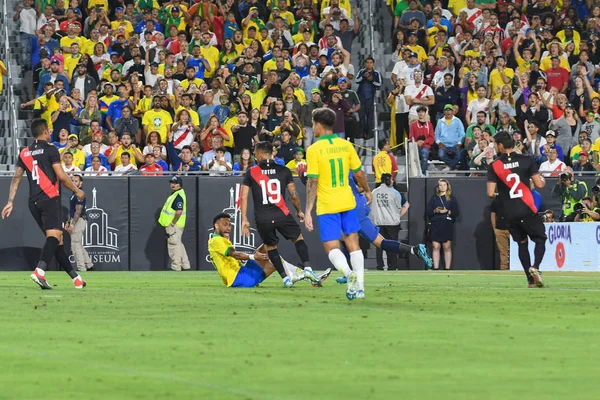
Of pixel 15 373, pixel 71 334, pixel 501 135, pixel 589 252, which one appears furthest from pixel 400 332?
pixel 589 252

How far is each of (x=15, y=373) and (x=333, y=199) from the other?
23.1 ft

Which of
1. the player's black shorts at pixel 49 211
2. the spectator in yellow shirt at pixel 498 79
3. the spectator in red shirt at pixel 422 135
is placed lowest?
the player's black shorts at pixel 49 211

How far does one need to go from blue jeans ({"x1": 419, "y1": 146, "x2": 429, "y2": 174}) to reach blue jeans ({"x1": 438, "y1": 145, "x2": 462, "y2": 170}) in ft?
1.28

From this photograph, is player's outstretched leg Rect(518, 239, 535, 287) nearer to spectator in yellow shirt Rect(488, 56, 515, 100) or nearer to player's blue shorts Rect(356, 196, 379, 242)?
player's blue shorts Rect(356, 196, 379, 242)

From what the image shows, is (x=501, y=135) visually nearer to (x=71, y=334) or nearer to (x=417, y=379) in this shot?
(x=71, y=334)

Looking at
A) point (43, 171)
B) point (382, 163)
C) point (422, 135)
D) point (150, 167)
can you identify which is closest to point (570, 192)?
point (422, 135)

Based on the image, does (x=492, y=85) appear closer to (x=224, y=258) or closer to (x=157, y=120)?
(x=157, y=120)

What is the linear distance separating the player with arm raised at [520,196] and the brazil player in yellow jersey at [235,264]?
10.4 ft

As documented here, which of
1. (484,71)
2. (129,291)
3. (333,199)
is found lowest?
(129,291)

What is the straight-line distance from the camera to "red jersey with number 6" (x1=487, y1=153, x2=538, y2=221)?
17.3 meters

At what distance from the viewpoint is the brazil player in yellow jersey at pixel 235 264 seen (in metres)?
17.6

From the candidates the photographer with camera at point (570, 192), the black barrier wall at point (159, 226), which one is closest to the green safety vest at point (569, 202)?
the photographer with camera at point (570, 192)

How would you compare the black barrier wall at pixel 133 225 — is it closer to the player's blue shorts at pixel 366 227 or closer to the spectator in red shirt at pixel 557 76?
the spectator in red shirt at pixel 557 76

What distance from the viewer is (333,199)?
14.6 metres
